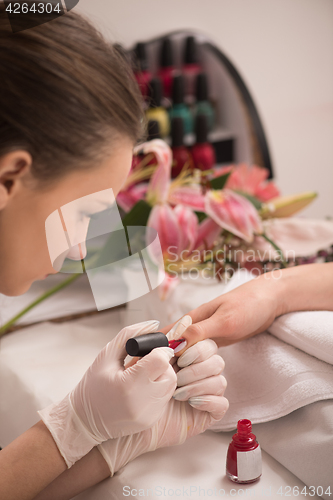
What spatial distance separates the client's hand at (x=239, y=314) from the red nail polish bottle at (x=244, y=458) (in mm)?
120

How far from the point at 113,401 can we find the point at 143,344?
→ 0.07 metres

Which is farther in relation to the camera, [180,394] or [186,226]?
[186,226]

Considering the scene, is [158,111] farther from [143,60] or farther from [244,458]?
[244,458]

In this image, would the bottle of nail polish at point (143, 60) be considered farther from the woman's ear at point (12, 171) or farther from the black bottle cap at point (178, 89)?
the woman's ear at point (12, 171)

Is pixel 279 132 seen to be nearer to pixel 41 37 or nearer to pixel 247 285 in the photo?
pixel 247 285

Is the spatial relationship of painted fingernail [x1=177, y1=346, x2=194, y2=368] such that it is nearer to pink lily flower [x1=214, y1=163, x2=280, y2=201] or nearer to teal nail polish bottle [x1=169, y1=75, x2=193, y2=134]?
pink lily flower [x1=214, y1=163, x2=280, y2=201]

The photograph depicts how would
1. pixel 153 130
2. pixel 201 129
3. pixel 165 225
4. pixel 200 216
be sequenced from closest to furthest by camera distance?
1. pixel 165 225
2. pixel 200 216
3. pixel 153 130
4. pixel 201 129

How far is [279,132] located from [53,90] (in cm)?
126

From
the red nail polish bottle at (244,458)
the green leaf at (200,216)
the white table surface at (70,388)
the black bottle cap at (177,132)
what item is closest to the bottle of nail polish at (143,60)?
the black bottle cap at (177,132)

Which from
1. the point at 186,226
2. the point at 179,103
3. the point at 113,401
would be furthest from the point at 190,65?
the point at 113,401

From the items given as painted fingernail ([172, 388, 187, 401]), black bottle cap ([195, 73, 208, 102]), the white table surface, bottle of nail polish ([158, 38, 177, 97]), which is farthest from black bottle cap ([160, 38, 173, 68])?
painted fingernail ([172, 388, 187, 401])

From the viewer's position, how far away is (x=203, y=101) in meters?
1.36

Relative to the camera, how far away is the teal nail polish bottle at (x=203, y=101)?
1328 mm

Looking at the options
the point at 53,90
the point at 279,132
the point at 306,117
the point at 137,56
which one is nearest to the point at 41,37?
the point at 53,90
